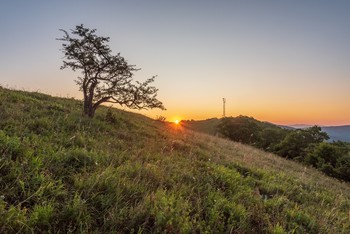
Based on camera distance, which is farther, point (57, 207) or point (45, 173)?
Answer: point (45, 173)

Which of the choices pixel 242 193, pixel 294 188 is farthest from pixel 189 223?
pixel 294 188

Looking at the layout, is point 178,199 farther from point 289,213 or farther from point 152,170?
point 289,213

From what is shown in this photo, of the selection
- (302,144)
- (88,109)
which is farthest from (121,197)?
(302,144)

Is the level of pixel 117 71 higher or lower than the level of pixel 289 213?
higher

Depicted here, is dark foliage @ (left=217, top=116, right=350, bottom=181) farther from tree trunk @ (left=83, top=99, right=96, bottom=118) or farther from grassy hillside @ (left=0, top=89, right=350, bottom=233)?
grassy hillside @ (left=0, top=89, right=350, bottom=233)

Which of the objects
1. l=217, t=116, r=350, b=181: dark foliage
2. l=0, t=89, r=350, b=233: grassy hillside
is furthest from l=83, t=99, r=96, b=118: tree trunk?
l=217, t=116, r=350, b=181: dark foliage

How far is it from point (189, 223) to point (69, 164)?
2786mm

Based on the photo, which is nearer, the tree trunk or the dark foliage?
the tree trunk

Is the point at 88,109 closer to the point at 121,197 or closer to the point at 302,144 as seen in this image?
the point at 121,197

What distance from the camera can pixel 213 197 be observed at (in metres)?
5.74

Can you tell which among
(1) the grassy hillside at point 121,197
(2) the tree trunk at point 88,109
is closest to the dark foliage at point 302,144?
(2) the tree trunk at point 88,109

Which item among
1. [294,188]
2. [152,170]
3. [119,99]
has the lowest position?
[294,188]

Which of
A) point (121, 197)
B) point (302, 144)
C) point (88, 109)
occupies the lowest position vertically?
point (302, 144)

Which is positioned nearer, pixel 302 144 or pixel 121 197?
pixel 121 197
